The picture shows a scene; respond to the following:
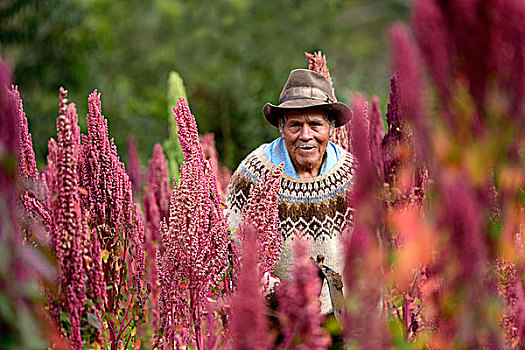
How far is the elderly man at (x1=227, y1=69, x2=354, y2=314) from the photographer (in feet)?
7.54

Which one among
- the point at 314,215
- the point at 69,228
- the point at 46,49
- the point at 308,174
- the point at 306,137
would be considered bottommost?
the point at 69,228

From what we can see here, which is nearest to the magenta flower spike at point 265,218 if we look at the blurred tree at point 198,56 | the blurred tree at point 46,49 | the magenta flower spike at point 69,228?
the magenta flower spike at point 69,228

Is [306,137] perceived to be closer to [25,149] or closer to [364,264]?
[25,149]

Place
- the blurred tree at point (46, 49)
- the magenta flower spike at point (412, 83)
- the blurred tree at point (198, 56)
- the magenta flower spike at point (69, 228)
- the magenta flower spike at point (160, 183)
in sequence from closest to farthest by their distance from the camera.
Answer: the magenta flower spike at point (412, 83) → the magenta flower spike at point (69, 228) → the magenta flower spike at point (160, 183) → the blurred tree at point (198, 56) → the blurred tree at point (46, 49)

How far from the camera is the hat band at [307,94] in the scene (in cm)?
238

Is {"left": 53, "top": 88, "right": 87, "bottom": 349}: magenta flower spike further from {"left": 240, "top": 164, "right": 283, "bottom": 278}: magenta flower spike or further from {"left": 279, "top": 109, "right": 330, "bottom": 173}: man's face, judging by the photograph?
{"left": 279, "top": 109, "right": 330, "bottom": 173}: man's face

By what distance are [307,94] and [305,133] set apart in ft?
0.55

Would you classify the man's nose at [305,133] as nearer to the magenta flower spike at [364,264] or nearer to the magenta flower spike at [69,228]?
the magenta flower spike at [69,228]

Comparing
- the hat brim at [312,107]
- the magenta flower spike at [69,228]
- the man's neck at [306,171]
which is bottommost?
the magenta flower spike at [69,228]

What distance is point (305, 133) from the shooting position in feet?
7.64

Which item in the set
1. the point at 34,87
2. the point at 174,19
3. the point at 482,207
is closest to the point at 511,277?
the point at 482,207

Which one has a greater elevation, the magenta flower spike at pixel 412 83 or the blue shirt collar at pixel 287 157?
the blue shirt collar at pixel 287 157

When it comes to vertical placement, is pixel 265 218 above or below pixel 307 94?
below

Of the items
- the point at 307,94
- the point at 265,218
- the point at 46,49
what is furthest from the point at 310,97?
the point at 46,49
